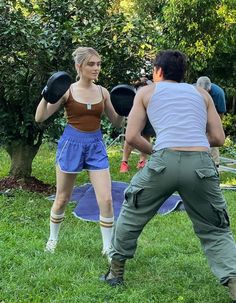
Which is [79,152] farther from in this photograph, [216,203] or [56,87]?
[216,203]

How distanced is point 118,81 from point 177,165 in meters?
3.85

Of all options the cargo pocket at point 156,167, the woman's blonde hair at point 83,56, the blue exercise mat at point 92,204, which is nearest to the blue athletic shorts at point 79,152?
the woman's blonde hair at point 83,56

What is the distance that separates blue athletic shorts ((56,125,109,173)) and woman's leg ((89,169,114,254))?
0.21ft

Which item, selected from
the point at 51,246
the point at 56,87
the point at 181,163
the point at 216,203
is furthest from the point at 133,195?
the point at 51,246

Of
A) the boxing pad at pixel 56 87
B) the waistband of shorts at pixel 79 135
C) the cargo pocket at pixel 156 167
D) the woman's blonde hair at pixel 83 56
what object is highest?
the woman's blonde hair at pixel 83 56

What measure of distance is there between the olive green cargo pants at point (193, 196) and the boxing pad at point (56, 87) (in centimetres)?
98

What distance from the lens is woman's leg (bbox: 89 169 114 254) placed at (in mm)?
4129

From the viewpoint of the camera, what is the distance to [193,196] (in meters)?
3.24

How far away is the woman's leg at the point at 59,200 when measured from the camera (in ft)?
13.8

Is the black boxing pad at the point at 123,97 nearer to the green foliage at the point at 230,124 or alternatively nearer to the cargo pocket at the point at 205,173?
the cargo pocket at the point at 205,173

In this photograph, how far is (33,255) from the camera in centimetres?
422

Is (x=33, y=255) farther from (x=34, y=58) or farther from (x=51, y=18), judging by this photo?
(x=51, y=18)

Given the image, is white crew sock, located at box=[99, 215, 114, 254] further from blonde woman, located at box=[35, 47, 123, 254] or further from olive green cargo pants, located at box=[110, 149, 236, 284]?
olive green cargo pants, located at box=[110, 149, 236, 284]

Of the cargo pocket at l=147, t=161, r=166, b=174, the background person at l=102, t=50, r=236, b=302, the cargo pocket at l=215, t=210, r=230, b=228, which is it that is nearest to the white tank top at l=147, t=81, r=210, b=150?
the background person at l=102, t=50, r=236, b=302
